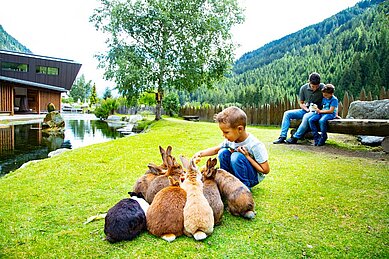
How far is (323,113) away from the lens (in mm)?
6492

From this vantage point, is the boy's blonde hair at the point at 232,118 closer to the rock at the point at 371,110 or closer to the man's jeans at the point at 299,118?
the man's jeans at the point at 299,118

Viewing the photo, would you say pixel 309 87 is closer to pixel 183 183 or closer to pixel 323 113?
pixel 323 113

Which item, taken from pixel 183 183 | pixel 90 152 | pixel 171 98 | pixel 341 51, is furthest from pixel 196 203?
pixel 341 51

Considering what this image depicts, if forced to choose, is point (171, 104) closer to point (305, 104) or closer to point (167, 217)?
point (305, 104)

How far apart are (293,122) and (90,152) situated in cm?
510

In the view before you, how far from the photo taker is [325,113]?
6.47 meters

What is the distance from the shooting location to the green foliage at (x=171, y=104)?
86.6ft

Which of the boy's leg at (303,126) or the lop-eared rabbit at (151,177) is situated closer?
the lop-eared rabbit at (151,177)

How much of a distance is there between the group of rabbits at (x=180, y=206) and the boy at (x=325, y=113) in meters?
4.43

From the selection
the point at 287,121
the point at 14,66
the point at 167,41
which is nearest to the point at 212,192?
the point at 287,121

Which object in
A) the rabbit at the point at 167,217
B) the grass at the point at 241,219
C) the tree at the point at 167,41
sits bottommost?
the grass at the point at 241,219

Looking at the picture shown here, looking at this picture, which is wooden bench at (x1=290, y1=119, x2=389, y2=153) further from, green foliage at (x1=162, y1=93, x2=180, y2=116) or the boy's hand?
green foliage at (x1=162, y1=93, x2=180, y2=116)

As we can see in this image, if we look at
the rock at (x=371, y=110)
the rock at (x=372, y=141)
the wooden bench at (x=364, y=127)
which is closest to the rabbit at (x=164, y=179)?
the wooden bench at (x=364, y=127)

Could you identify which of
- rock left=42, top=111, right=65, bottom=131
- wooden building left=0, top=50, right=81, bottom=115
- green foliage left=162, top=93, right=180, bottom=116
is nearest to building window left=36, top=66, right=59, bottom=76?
wooden building left=0, top=50, right=81, bottom=115
